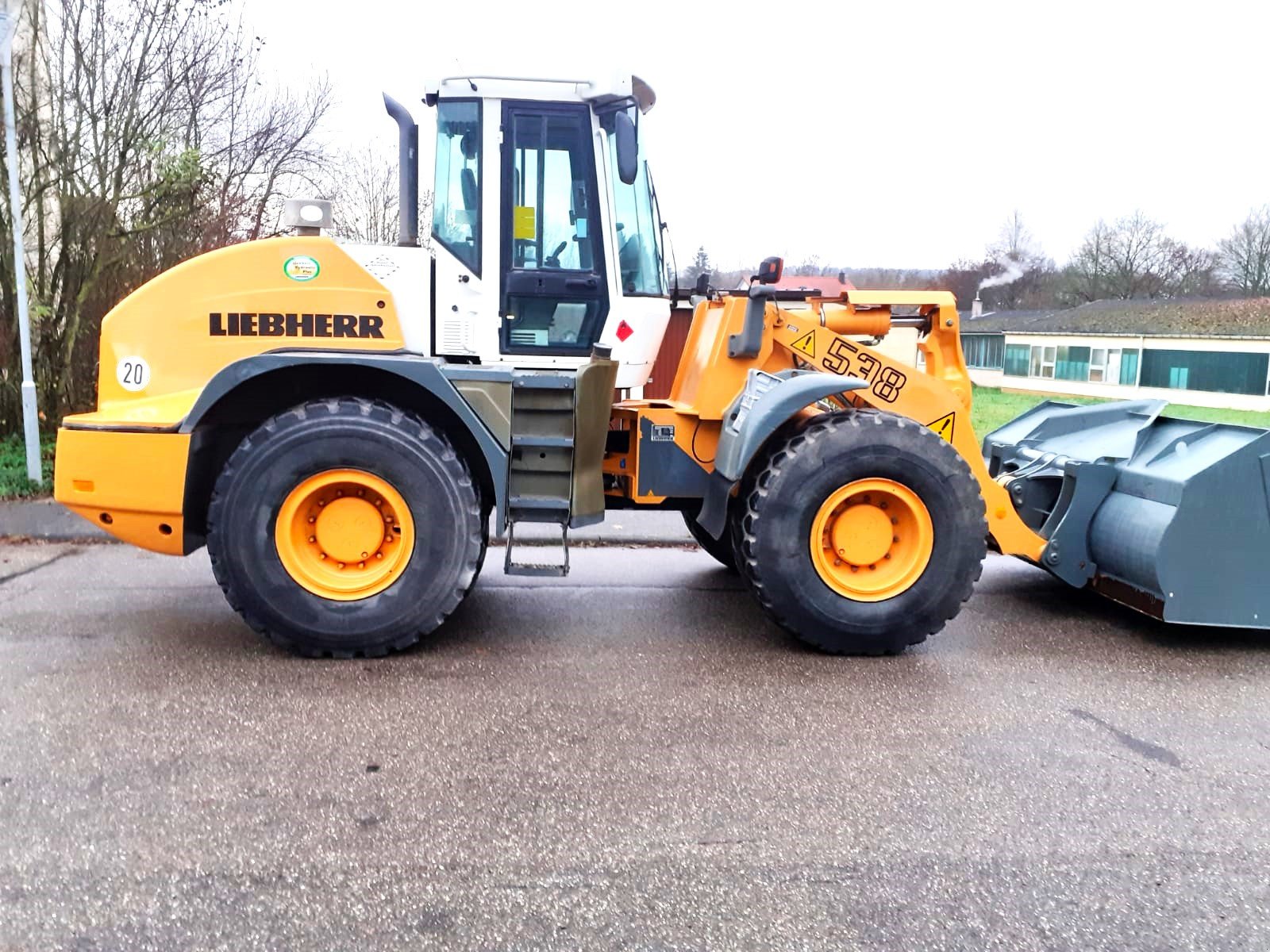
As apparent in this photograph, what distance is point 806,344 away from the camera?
18.3 feet

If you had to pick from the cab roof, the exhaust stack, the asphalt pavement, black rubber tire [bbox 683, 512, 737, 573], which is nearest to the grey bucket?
the asphalt pavement

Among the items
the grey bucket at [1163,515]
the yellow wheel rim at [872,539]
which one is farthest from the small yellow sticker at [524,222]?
the grey bucket at [1163,515]

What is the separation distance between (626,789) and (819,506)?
1.96 m

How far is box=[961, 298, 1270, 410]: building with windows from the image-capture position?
1240 inches

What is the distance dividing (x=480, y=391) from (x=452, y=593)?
978 millimetres

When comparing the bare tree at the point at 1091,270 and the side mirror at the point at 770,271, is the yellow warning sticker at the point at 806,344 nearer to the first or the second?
the side mirror at the point at 770,271

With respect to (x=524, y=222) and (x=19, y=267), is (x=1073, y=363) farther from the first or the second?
(x=524, y=222)

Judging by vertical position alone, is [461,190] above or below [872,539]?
above

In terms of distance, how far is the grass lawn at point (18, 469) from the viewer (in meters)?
8.81

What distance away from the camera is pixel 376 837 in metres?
3.21

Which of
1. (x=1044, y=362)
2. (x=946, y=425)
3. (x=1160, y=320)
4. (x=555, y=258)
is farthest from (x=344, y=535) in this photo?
(x=1044, y=362)

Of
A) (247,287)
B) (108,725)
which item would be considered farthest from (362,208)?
(108,725)

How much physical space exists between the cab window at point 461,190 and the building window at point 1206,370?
1248 inches

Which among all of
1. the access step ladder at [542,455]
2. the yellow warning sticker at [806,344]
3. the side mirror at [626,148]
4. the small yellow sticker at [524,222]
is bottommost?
the access step ladder at [542,455]
